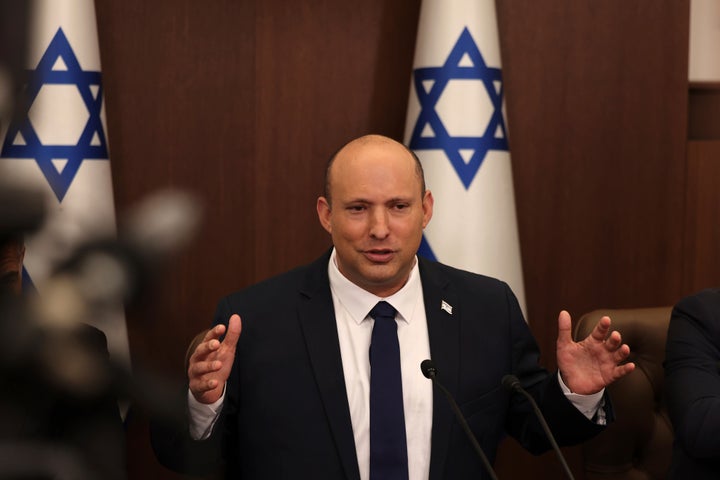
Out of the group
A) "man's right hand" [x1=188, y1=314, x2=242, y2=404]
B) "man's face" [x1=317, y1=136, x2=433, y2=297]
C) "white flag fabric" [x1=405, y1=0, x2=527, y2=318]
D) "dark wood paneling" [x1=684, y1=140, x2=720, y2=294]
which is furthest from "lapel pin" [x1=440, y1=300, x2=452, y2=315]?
"dark wood paneling" [x1=684, y1=140, x2=720, y2=294]

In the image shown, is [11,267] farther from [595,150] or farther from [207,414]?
[595,150]

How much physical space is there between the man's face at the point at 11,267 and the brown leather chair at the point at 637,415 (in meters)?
2.26

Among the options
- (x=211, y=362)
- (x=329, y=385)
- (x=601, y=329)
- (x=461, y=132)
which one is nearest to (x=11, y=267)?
(x=211, y=362)

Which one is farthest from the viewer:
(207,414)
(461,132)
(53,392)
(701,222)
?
(701,222)

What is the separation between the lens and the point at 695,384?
2.25 m

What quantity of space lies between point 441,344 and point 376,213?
337 millimetres

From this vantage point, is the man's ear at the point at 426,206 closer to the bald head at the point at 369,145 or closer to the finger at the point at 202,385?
the bald head at the point at 369,145

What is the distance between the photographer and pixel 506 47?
144 inches

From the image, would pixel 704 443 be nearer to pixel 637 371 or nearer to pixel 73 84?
pixel 637 371

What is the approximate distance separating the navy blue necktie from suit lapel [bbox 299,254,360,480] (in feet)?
0.17

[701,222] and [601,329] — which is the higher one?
[601,329]

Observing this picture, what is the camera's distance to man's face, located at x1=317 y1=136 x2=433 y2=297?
2098 mm

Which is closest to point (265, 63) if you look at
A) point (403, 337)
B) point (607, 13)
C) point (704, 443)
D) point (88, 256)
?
point (607, 13)

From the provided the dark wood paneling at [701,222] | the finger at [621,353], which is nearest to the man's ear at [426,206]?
the finger at [621,353]
